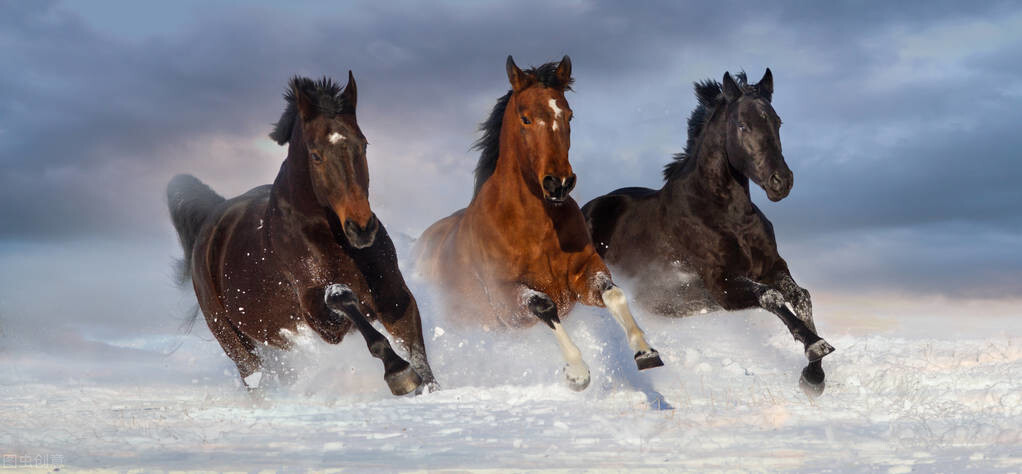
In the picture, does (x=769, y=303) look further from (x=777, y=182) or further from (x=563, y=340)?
(x=563, y=340)

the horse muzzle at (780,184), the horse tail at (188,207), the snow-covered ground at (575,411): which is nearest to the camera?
the snow-covered ground at (575,411)

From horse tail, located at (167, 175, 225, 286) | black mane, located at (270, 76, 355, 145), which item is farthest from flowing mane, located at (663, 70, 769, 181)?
horse tail, located at (167, 175, 225, 286)

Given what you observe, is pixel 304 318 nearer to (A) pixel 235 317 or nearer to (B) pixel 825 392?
(A) pixel 235 317

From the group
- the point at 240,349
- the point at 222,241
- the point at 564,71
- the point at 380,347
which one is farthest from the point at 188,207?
the point at 564,71

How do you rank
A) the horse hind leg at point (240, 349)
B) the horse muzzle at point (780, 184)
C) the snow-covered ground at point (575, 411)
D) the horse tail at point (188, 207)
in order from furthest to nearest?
the horse tail at point (188, 207)
the horse hind leg at point (240, 349)
the horse muzzle at point (780, 184)
the snow-covered ground at point (575, 411)

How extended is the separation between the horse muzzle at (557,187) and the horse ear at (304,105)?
6.15ft

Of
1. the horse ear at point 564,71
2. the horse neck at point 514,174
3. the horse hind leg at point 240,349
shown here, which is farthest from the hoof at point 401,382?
the horse hind leg at point 240,349

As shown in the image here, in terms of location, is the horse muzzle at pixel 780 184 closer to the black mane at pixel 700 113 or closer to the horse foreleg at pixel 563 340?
the black mane at pixel 700 113

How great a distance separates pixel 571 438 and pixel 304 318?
→ 9.72 ft

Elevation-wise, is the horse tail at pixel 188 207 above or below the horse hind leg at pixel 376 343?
above

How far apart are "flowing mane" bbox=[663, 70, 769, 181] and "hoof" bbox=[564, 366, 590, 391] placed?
3.14 meters

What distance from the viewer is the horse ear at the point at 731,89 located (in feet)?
28.6

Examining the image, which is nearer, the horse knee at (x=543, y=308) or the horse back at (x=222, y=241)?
the horse knee at (x=543, y=308)

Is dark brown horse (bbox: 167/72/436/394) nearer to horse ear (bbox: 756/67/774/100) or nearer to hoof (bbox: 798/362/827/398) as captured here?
hoof (bbox: 798/362/827/398)
